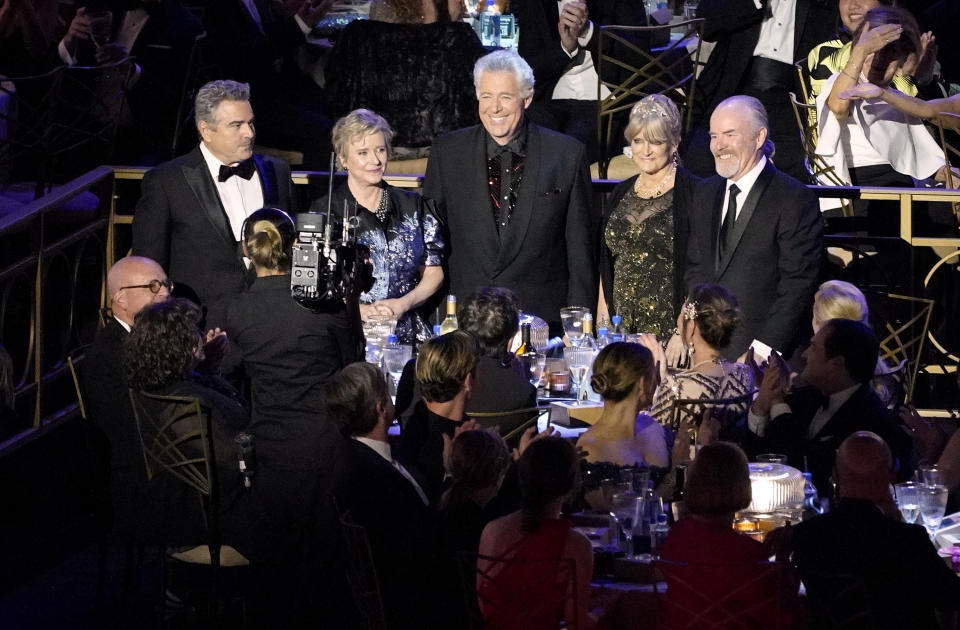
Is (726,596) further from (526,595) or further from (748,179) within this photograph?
(748,179)

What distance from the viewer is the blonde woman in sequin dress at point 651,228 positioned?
602 centimetres

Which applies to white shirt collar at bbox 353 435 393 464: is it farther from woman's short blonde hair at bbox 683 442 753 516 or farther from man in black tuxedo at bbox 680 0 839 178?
man in black tuxedo at bbox 680 0 839 178

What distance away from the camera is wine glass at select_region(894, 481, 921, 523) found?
4.02 m

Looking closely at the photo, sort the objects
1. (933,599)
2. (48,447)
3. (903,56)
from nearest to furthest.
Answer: (933,599)
(48,447)
(903,56)

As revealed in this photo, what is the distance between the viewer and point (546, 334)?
18.7ft

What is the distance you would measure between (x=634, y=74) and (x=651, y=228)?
1.52m

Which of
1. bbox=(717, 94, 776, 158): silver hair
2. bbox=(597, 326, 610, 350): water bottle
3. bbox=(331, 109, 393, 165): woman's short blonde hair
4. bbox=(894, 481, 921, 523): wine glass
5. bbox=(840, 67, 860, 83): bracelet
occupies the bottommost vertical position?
bbox=(894, 481, 921, 523): wine glass

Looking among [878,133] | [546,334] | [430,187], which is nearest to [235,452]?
[546,334]

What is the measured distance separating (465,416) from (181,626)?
4.80 feet

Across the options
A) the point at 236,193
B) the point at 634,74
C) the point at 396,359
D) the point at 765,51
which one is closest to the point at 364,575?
the point at 396,359

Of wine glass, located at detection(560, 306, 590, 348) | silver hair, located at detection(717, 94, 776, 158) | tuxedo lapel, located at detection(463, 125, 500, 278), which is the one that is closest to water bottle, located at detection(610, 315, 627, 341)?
wine glass, located at detection(560, 306, 590, 348)

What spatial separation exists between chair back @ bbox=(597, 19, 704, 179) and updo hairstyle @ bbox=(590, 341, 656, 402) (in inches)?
123

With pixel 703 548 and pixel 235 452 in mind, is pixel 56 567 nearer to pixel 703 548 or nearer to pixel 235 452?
pixel 235 452

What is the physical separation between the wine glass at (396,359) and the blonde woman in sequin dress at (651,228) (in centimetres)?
112
